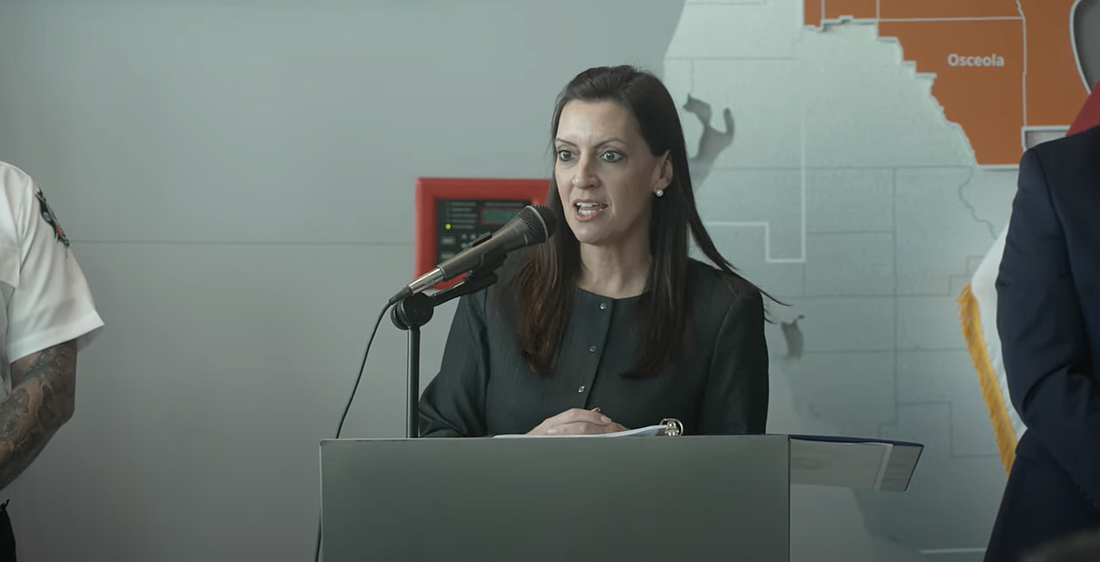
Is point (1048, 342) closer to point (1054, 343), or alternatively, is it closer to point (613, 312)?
point (1054, 343)

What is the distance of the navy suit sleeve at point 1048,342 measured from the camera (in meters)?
1.80

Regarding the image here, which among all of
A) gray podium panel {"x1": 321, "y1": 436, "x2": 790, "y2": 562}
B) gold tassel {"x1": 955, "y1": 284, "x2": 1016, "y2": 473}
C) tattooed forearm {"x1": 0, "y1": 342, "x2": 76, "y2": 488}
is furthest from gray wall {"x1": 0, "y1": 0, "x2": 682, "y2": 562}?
gray podium panel {"x1": 321, "y1": 436, "x2": 790, "y2": 562}

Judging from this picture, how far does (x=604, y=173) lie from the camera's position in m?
2.05

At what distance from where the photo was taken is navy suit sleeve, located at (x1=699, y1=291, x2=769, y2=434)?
195cm

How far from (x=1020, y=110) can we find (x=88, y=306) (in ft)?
7.81

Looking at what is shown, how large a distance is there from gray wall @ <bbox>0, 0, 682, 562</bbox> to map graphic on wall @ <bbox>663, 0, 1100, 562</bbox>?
0.58m

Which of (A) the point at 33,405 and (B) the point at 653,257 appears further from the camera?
(B) the point at 653,257

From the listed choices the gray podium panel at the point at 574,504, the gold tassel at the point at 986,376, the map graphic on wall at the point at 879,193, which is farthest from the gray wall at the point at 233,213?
the gray podium panel at the point at 574,504

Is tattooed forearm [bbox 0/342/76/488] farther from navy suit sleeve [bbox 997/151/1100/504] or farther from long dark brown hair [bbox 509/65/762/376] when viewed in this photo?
navy suit sleeve [bbox 997/151/1100/504]

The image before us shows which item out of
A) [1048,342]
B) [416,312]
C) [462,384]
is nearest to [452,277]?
[416,312]

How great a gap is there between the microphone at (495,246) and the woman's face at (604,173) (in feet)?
1.52

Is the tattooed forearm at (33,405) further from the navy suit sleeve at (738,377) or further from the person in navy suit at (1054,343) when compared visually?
the person in navy suit at (1054,343)

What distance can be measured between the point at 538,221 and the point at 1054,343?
95 cm

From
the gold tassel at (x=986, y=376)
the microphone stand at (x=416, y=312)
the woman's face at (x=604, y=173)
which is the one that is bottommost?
the gold tassel at (x=986, y=376)
